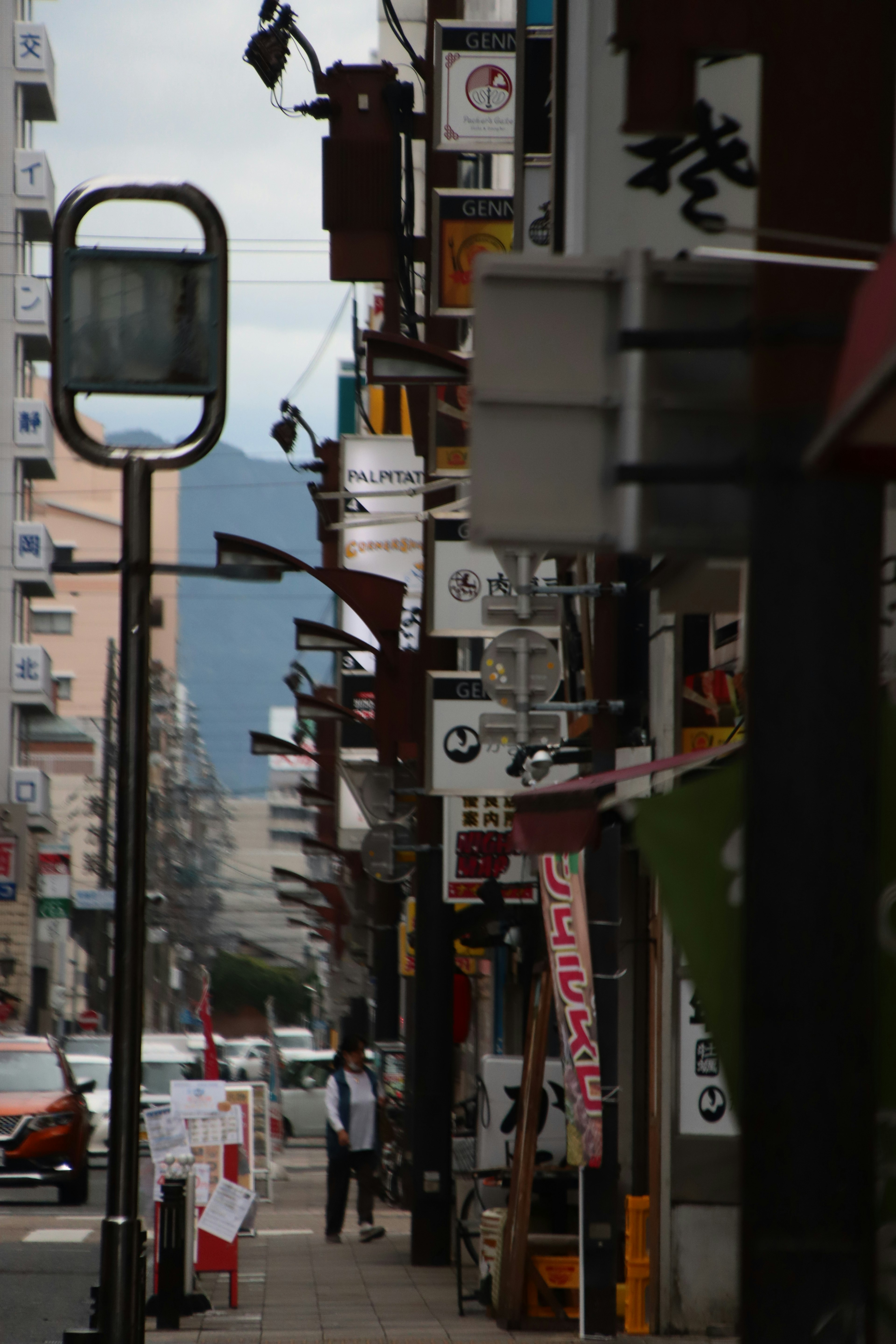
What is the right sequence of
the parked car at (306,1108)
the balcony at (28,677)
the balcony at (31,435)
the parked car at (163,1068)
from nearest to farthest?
the parked car at (163,1068)
the parked car at (306,1108)
the balcony at (31,435)
the balcony at (28,677)

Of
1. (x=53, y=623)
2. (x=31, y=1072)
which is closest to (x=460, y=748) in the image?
(x=31, y=1072)

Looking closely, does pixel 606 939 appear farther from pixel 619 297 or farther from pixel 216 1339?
pixel 619 297

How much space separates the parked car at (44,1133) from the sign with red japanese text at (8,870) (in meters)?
30.5

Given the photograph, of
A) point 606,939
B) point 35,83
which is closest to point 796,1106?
point 606,939

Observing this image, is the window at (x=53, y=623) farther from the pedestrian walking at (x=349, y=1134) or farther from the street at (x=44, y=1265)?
the pedestrian walking at (x=349, y=1134)

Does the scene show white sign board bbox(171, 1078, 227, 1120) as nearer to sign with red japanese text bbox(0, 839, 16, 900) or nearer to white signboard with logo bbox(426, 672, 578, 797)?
white signboard with logo bbox(426, 672, 578, 797)

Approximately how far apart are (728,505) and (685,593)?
4.89ft

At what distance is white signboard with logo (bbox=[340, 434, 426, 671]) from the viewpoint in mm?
20344

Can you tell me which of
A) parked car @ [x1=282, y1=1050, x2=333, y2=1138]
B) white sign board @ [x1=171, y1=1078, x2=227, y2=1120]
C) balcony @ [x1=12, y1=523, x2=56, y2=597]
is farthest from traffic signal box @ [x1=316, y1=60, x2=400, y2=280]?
balcony @ [x1=12, y1=523, x2=56, y2=597]

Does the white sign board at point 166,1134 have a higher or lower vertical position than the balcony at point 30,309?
lower

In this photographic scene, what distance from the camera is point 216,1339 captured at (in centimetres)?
1227

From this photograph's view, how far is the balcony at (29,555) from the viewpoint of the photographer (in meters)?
59.0

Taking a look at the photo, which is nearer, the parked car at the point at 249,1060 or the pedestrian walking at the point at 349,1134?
the pedestrian walking at the point at 349,1134

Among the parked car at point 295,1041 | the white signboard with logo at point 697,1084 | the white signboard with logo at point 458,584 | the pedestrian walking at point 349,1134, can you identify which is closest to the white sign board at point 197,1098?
the pedestrian walking at point 349,1134
